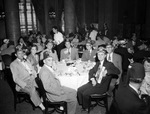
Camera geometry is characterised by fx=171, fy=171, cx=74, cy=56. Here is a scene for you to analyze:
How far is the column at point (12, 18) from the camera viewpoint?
8.11m

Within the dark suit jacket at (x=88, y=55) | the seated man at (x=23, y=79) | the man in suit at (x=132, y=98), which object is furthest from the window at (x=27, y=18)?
the man in suit at (x=132, y=98)

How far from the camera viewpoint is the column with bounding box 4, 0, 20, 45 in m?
8.11

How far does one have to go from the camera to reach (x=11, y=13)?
8141mm

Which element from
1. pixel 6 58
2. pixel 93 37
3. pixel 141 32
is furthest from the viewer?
pixel 141 32

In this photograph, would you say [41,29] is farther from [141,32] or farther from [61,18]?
[141,32]

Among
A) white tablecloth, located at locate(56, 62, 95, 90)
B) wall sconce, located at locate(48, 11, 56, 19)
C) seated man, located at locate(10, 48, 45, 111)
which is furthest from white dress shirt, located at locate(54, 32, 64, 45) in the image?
seated man, located at locate(10, 48, 45, 111)

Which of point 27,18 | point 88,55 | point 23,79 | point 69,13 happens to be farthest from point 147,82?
point 27,18

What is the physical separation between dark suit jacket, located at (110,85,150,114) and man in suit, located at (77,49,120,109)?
1.19m

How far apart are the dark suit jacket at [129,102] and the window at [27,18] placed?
10266 mm

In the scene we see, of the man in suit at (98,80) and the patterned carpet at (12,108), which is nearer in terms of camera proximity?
the man in suit at (98,80)

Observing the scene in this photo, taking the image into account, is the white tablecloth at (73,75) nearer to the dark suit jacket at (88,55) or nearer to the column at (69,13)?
the dark suit jacket at (88,55)

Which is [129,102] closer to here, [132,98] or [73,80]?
[132,98]

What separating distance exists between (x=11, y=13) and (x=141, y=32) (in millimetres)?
8969

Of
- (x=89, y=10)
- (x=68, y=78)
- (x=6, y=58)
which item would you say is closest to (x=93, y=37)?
(x=89, y=10)
